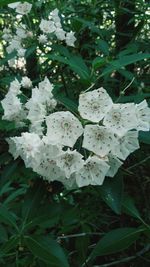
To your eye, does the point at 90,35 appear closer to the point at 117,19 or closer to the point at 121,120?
the point at 117,19

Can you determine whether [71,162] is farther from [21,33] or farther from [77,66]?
[21,33]

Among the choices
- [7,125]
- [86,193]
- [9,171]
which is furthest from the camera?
[86,193]

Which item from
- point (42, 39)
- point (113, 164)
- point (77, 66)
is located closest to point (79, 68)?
point (77, 66)

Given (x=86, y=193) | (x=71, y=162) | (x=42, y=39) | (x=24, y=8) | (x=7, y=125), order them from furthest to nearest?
1. (x=24, y=8)
2. (x=42, y=39)
3. (x=86, y=193)
4. (x=7, y=125)
5. (x=71, y=162)

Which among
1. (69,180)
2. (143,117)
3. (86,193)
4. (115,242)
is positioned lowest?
(86,193)

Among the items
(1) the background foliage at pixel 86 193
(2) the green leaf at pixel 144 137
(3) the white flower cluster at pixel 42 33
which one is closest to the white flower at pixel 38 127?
(1) the background foliage at pixel 86 193

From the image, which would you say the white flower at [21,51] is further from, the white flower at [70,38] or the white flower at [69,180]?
the white flower at [69,180]
